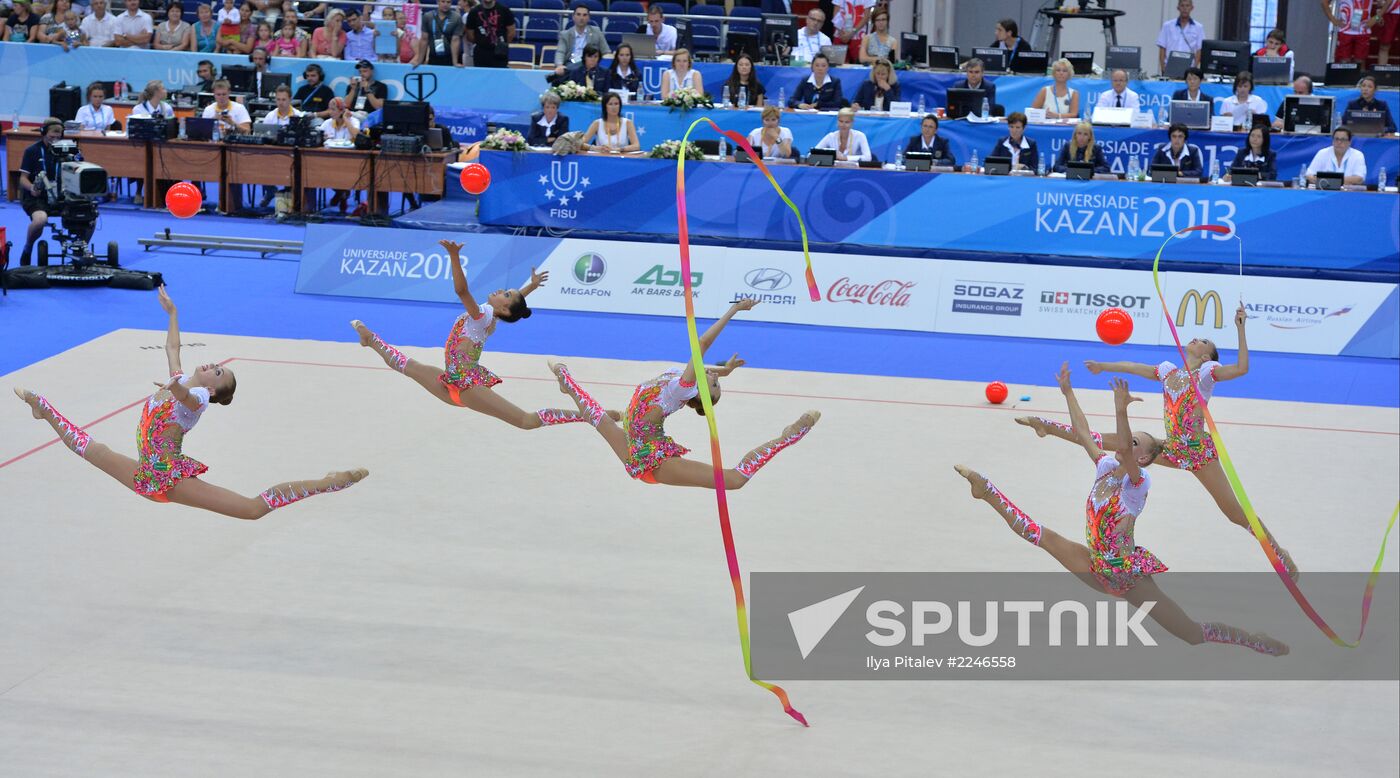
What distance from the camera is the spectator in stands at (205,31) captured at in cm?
2423

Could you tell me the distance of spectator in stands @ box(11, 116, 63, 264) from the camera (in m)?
17.3

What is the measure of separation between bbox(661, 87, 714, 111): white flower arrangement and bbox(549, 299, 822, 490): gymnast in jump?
11.4 meters

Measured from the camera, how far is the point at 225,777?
7.52 m

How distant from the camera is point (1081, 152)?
18.1 m

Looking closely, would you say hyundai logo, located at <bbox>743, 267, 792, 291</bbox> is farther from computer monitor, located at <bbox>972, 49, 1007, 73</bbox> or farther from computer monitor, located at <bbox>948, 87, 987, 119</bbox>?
computer monitor, located at <bbox>972, 49, 1007, 73</bbox>

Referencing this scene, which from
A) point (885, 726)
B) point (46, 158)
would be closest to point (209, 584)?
point (885, 726)

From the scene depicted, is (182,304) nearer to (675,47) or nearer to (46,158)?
(46,158)

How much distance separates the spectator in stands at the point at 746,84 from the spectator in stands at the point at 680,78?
0.42 metres

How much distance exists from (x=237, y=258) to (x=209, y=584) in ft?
33.3

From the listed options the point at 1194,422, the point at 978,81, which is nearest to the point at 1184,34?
the point at 978,81

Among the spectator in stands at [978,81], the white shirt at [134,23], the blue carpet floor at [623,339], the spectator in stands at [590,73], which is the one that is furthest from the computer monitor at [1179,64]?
the white shirt at [134,23]

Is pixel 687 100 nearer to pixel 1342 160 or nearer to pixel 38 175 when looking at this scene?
pixel 38 175

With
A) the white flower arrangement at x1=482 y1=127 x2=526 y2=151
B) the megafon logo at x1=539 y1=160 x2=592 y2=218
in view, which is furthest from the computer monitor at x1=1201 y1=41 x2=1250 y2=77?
the white flower arrangement at x1=482 y1=127 x2=526 y2=151

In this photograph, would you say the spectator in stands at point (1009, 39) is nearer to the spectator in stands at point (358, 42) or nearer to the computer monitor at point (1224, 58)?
the computer monitor at point (1224, 58)
